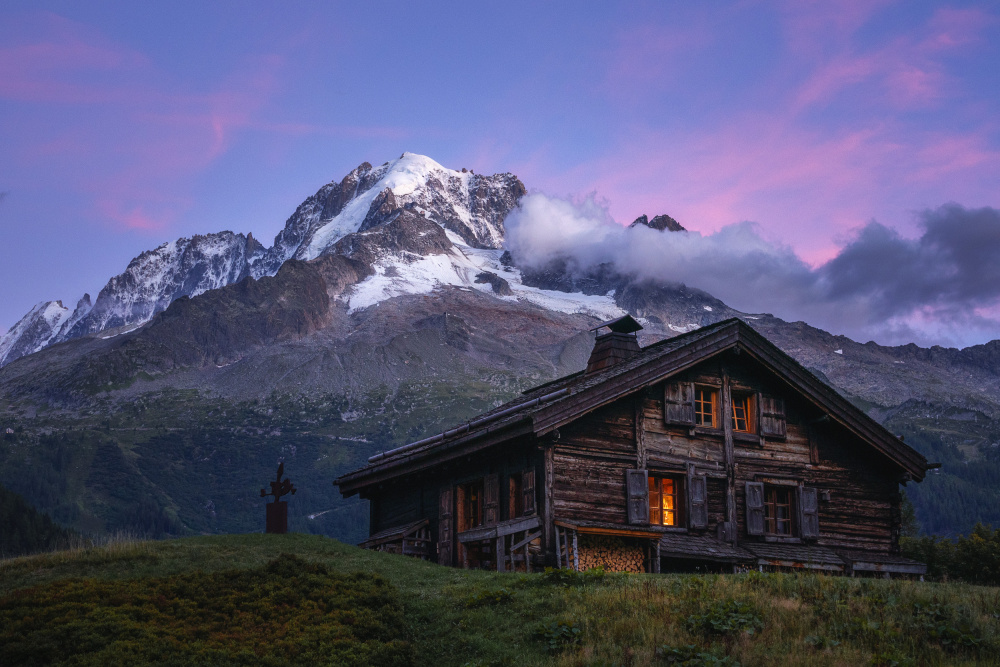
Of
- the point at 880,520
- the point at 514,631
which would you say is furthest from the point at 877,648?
the point at 880,520

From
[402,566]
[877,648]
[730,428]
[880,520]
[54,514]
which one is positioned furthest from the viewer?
[54,514]

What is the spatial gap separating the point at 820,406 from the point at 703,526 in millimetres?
5758

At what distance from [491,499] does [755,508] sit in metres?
7.86

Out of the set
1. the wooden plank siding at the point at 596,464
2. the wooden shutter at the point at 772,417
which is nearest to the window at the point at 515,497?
the wooden plank siding at the point at 596,464

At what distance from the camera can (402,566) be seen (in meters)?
22.7

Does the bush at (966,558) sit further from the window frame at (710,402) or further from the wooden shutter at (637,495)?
the wooden shutter at (637,495)

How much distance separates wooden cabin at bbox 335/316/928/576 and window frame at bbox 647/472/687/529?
46 mm

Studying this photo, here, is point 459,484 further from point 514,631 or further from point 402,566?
point 514,631

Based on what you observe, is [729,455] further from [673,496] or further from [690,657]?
[690,657]

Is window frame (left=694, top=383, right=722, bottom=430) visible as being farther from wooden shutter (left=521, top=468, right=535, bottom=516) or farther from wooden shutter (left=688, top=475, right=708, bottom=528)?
wooden shutter (left=521, top=468, right=535, bottom=516)

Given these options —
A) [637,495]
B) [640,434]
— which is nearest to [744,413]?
[640,434]

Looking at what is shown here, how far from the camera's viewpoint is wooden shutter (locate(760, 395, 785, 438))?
1156 inches

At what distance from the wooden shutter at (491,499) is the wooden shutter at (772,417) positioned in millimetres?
8462

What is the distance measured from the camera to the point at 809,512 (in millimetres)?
29172
